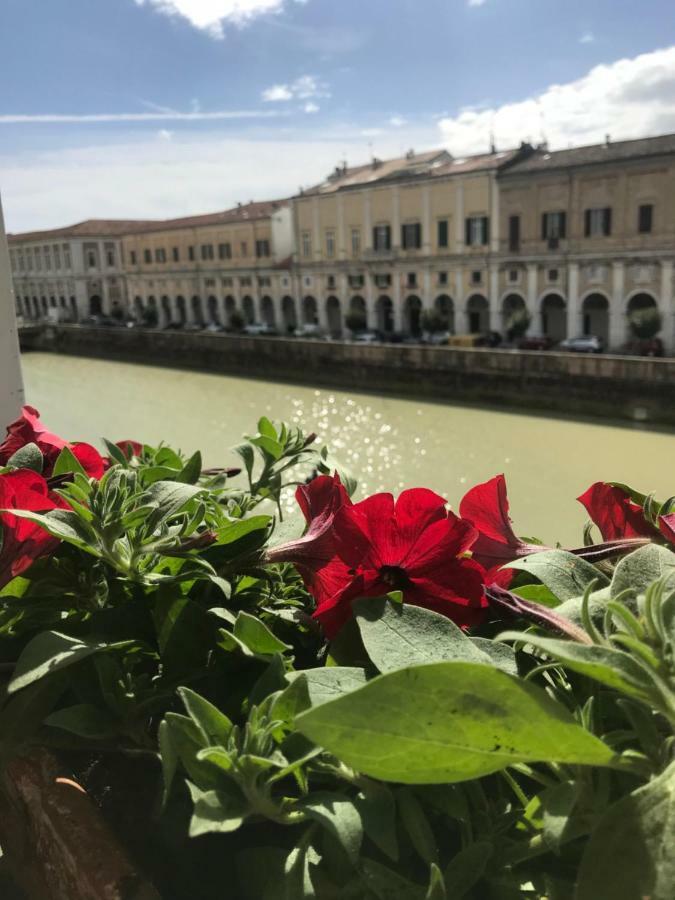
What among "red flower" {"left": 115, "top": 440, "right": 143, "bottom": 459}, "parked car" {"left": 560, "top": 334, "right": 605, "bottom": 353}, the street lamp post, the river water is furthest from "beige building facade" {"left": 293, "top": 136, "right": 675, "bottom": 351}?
"red flower" {"left": 115, "top": 440, "right": 143, "bottom": 459}

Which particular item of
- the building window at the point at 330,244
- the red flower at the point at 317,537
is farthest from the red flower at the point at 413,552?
the building window at the point at 330,244

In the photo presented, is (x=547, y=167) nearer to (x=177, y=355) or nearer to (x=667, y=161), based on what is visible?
(x=667, y=161)

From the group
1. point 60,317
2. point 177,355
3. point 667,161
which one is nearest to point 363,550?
point 667,161

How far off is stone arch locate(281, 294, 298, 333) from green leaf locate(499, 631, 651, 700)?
27235 mm

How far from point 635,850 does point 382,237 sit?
24554 millimetres

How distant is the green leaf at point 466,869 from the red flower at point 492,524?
236 mm

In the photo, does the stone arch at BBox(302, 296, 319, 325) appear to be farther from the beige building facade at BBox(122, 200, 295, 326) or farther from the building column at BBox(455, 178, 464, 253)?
the building column at BBox(455, 178, 464, 253)

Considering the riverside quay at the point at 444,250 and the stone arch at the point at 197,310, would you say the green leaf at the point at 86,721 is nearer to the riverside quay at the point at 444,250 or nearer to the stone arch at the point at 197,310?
the riverside quay at the point at 444,250

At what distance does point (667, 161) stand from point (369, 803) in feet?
66.8

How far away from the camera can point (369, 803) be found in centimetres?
35

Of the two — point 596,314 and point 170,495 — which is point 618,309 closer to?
point 596,314

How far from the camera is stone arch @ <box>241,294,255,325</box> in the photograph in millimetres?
28797

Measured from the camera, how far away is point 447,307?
23234 millimetres

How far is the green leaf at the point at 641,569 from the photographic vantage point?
0.40 metres
